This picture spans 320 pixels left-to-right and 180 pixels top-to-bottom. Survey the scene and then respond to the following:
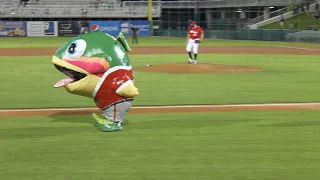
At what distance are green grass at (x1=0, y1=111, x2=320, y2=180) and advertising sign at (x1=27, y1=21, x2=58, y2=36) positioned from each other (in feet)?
122

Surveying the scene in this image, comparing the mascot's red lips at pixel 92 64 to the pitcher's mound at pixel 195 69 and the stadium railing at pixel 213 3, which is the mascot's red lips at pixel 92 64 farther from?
the stadium railing at pixel 213 3

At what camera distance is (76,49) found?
6.74m

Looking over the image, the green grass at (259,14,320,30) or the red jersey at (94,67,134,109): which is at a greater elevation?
the green grass at (259,14,320,30)

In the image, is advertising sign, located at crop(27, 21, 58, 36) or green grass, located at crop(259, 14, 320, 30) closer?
green grass, located at crop(259, 14, 320, 30)

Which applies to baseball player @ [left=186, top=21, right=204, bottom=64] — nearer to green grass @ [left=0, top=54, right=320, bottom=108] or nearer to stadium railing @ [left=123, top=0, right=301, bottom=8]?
green grass @ [left=0, top=54, right=320, bottom=108]

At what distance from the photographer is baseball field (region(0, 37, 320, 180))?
16.5 feet

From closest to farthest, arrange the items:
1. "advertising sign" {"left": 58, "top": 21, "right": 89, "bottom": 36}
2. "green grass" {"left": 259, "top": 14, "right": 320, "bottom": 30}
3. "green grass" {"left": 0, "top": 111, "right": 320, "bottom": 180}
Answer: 1. "green grass" {"left": 0, "top": 111, "right": 320, "bottom": 180}
2. "green grass" {"left": 259, "top": 14, "right": 320, "bottom": 30}
3. "advertising sign" {"left": 58, "top": 21, "right": 89, "bottom": 36}

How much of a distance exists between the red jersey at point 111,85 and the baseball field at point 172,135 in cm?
49

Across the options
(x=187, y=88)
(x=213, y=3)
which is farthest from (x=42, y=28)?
(x=187, y=88)

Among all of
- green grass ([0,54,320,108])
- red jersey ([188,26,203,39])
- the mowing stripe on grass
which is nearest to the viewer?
the mowing stripe on grass

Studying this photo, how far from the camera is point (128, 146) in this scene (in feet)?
19.9

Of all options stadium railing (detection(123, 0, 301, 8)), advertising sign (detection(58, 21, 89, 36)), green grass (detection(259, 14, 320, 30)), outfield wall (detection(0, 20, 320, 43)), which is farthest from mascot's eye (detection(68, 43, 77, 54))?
stadium railing (detection(123, 0, 301, 8))

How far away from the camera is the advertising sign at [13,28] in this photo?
45091 millimetres

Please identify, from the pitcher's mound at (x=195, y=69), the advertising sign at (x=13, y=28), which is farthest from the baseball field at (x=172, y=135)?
the advertising sign at (x=13, y=28)
